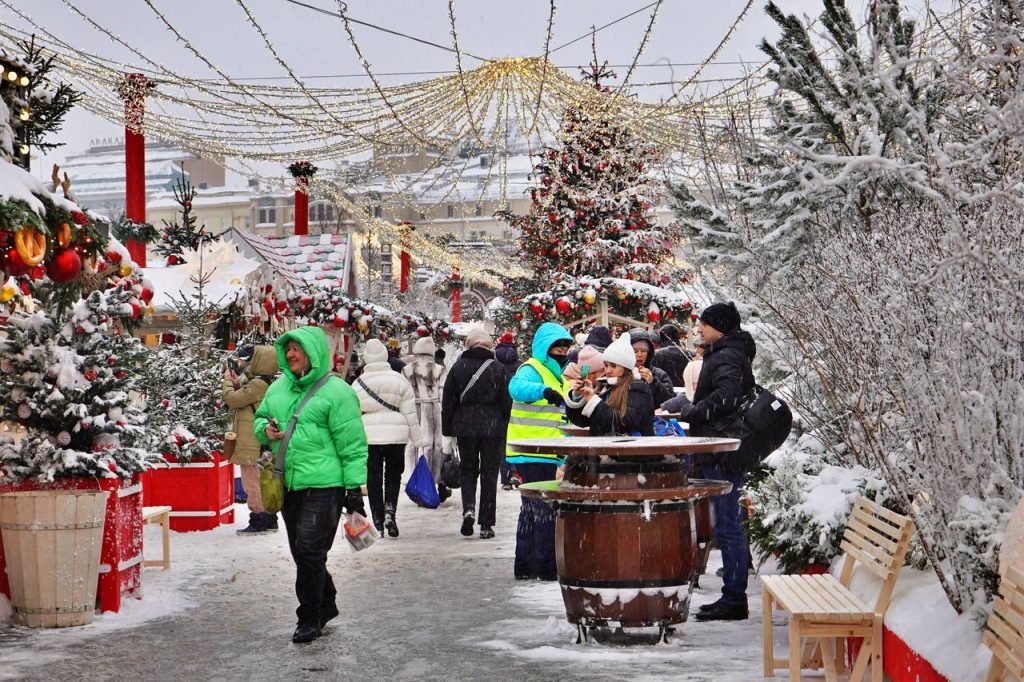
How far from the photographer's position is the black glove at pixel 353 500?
8.49 metres

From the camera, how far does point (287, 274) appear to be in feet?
79.7

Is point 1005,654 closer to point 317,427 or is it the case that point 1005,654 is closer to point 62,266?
point 317,427

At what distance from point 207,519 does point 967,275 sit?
916 cm

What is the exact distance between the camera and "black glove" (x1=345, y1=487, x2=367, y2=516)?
27.9 ft

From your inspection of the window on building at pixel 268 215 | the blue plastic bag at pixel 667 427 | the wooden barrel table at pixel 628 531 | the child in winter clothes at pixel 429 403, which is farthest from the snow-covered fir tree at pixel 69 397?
the window on building at pixel 268 215

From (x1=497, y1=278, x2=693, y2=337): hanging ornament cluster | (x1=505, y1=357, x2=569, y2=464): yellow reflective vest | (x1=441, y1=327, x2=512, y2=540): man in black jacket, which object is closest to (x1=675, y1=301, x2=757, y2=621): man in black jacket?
(x1=505, y1=357, x2=569, y2=464): yellow reflective vest

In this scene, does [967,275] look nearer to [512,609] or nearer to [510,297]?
[512,609]

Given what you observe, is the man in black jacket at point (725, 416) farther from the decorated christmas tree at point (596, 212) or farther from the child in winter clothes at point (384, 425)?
the decorated christmas tree at point (596, 212)

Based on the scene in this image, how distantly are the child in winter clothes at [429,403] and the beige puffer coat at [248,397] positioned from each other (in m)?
2.83

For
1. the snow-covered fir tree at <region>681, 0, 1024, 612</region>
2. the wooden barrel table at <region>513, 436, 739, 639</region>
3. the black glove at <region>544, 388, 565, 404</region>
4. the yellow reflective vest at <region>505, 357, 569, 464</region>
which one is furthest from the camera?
the yellow reflective vest at <region>505, 357, 569, 464</region>

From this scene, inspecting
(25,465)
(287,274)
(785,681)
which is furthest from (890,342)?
(287,274)

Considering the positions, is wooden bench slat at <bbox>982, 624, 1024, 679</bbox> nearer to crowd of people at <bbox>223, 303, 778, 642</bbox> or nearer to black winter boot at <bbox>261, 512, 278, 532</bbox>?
crowd of people at <bbox>223, 303, 778, 642</bbox>

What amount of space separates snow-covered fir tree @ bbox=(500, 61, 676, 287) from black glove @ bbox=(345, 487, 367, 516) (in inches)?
699

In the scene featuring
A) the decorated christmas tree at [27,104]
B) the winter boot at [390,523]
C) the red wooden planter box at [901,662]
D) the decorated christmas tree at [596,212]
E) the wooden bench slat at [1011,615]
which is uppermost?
the decorated christmas tree at [596,212]
